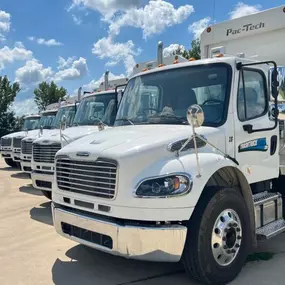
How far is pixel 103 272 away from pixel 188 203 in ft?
4.95

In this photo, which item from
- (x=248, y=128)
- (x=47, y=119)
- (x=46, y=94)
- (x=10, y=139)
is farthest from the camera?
(x=46, y=94)

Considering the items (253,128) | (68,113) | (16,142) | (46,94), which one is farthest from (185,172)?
(46,94)

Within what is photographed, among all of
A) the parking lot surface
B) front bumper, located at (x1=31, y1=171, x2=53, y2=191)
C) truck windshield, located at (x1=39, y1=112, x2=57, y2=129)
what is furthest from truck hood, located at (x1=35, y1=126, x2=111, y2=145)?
truck windshield, located at (x1=39, y1=112, x2=57, y2=129)

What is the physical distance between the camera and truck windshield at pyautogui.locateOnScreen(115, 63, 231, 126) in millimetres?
4699

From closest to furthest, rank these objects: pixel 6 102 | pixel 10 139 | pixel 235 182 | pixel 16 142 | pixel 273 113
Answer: pixel 235 182, pixel 273 113, pixel 16 142, pixel 10 139, pixel 6 102

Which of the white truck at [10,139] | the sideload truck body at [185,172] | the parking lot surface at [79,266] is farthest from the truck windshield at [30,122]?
the sideload truck body at [185,172]

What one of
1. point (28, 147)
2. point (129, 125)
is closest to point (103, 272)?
point (129, 125)

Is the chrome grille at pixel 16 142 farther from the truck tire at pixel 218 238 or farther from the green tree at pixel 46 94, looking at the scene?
the green tree at pixel 46 94

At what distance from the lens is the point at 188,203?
3.82 meters

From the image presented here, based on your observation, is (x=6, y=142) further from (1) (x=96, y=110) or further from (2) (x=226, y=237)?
(2) (x=226, y=237)

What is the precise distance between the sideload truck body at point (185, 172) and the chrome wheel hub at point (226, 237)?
1cm

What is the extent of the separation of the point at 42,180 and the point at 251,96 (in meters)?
4.55

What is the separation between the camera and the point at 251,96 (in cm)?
492

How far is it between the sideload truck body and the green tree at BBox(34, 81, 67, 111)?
4246cm
